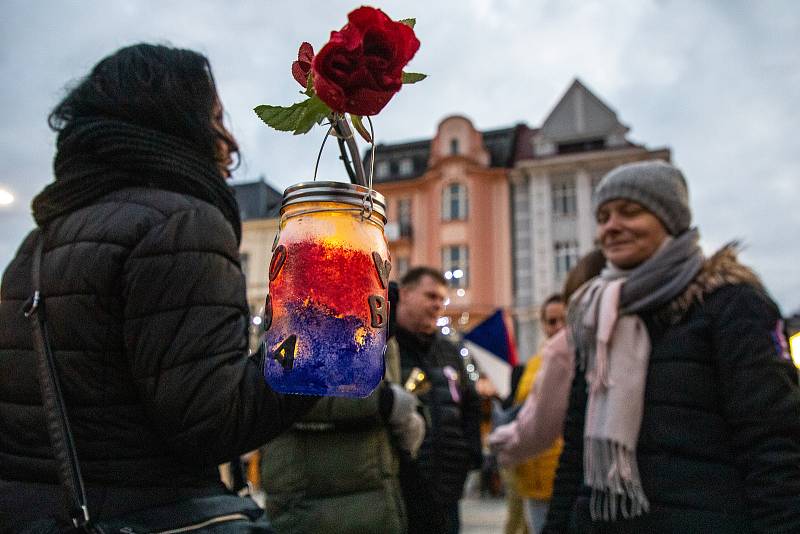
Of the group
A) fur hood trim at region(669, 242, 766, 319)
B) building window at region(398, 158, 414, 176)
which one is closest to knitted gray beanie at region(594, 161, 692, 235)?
fur hood trim at region(669, 242, 766, 319)

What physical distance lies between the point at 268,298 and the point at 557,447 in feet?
→ 11.2

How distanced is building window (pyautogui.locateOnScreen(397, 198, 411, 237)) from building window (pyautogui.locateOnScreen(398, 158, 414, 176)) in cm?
187

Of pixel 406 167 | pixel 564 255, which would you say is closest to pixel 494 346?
pixel 564 255

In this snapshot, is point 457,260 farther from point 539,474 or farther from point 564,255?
point 539,474

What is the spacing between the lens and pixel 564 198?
76.7ft

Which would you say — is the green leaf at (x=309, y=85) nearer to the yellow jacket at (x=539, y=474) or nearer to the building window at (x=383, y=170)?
the yellow jacket at (x=539, y=474)

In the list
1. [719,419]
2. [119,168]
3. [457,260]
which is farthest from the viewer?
[457,260]

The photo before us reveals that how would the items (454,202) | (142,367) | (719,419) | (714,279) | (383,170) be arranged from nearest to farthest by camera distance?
(142,367)
(719,419)
(714,279)
(454,202)
(383,170)

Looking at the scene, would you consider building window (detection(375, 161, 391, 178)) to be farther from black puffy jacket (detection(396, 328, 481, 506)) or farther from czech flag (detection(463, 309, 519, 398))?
black puffy jacket (detection(396, 328, 481, 506))

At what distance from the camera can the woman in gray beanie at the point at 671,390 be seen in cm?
162

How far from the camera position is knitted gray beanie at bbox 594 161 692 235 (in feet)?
6.97

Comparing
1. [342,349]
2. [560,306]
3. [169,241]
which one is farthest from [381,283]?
[560,306]

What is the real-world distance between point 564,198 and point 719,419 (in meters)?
22.5

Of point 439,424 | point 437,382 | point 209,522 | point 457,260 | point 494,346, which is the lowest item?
point 209,522
